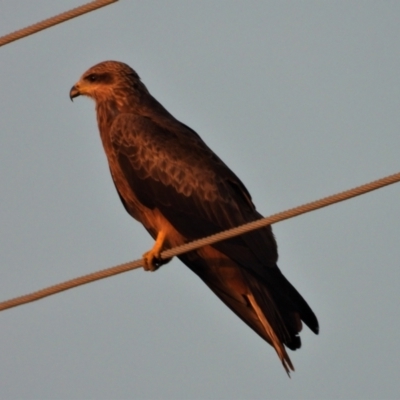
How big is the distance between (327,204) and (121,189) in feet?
12.4

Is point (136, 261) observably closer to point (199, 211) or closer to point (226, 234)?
point (226, 234)

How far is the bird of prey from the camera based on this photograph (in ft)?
30.6

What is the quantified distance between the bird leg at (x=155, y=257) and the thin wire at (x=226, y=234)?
169cm

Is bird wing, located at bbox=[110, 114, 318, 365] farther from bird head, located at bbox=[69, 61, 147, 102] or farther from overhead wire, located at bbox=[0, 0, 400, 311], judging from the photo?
overhead wire, located at bbox=[0, 0, 400, 311]

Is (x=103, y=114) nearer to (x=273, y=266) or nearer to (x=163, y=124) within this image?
(x=163, y=124)

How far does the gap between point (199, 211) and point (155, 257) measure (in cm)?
63

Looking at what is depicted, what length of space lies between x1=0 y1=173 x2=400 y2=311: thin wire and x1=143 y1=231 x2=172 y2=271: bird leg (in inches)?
66.5

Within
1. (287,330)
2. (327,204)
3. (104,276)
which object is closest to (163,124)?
(287,330)

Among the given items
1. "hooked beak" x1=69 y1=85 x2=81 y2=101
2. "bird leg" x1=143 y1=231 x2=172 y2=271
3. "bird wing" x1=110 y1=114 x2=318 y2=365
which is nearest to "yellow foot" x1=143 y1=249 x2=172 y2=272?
"bird leg" x1=143 y1=231 x2=172 y2=271

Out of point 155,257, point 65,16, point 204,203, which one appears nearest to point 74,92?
point 204,203

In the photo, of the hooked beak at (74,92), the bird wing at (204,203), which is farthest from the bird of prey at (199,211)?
the hooked beak at (74,92)

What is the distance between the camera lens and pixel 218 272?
9.83 m

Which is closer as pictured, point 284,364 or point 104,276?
point 104,276

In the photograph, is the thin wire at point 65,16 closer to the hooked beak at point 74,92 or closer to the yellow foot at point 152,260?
the yellow foot at point 152,260
